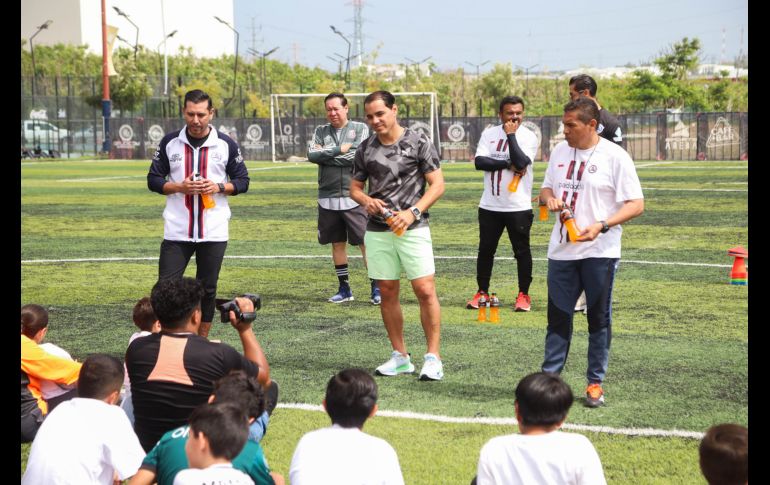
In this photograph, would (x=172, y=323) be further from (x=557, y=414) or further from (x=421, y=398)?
(x=421, y=398)

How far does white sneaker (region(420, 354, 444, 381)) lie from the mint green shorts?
645 millimetres

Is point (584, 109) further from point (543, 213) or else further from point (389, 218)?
point (389, 218)

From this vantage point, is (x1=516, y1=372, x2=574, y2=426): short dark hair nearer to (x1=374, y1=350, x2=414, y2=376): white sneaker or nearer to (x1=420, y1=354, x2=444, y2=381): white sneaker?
(x1=420, y1=354, x2=444, y2=381): white sneaker

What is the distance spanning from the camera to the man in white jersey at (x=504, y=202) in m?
10.3

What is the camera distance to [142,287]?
12.3 metres

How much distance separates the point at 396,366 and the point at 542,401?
141 inches

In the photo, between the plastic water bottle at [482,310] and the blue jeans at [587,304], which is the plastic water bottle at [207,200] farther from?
the plastic water bottle at [482,310]

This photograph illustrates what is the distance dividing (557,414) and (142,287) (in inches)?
346

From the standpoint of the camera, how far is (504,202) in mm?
10320

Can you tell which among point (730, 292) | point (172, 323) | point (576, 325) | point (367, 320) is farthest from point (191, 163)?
point (730, 292)

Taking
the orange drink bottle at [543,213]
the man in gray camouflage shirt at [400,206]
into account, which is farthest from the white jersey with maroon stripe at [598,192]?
the man in gray camouflage shirt at [400,206]

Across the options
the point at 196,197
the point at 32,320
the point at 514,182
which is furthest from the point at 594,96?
the point at 32,320

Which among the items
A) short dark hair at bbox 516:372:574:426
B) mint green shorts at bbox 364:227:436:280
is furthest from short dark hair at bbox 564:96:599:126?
short dark hair at bbox 516:372:574:426
